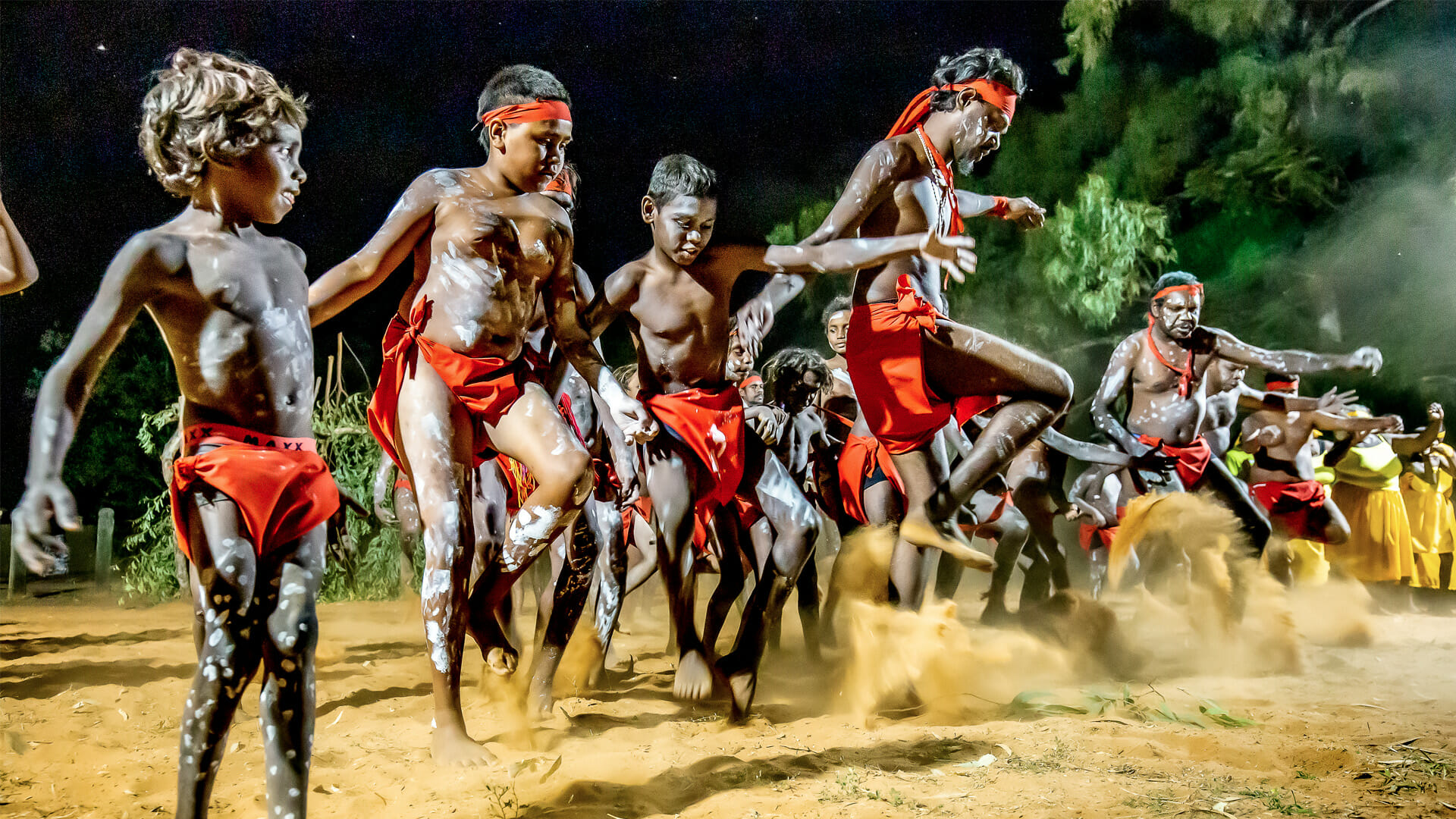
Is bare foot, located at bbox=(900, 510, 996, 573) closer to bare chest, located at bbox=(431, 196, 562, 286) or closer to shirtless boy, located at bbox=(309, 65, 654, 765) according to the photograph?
shirtless boy, located at bbox=(309, 65, 654, 765)

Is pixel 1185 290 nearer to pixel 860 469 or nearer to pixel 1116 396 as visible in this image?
pixel 1116 396

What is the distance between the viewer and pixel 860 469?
4707mm

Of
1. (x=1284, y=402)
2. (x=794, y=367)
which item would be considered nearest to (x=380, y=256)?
(x=794, y=367)

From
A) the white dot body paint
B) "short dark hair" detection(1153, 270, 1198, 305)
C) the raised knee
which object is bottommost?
the raised knee

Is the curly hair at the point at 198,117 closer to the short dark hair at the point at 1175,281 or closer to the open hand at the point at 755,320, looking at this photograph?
the open hand at the point at 755,320

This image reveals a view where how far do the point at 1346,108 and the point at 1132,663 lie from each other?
319 inches

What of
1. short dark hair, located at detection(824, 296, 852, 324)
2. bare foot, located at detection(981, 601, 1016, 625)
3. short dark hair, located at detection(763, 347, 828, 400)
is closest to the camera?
short dark hair, located at detection(763, 347, 828, 400)

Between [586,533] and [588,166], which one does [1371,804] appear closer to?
[586,533]

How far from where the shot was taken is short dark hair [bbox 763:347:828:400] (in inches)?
201

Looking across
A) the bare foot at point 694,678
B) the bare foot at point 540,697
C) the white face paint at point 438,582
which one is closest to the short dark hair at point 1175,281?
the bare foot at point 694,678

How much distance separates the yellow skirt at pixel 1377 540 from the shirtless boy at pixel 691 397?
592 cm

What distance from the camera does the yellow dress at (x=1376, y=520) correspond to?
7738 mm

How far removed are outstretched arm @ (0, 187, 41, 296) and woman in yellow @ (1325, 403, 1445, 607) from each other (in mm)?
7808

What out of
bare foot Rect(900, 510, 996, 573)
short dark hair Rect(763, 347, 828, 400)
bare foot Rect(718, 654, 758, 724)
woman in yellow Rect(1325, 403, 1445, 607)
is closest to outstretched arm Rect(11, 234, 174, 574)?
bare foot Rect(718, 654, 758, 724)
